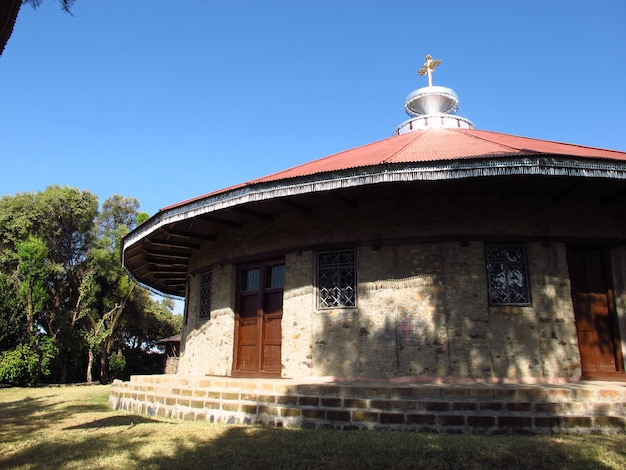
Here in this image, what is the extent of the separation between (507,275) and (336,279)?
8.81 feet

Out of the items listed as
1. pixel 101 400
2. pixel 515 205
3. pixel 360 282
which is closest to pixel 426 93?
pixel 515 205

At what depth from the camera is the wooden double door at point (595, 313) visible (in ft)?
25.8

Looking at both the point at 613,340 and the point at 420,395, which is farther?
the point at 613,340

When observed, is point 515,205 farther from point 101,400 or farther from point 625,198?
point 101,400

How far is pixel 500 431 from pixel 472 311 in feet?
7.09

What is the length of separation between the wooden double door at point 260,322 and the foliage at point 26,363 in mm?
12532

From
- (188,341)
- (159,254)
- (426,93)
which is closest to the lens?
(188,341)

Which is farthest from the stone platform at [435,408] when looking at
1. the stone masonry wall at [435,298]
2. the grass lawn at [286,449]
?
the stone masonry wall at [435,298]

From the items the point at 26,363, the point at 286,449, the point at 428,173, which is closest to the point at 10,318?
the point at 26,363

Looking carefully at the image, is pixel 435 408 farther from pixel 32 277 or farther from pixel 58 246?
pixel 58 246

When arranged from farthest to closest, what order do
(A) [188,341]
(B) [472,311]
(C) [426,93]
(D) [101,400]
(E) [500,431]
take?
(C) [426,93], (A) [188,341], (D) [101,400], (B) [472,311], (E) [500,431]

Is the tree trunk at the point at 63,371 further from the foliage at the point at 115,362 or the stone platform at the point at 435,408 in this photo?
the stone platform at the point at 435,408

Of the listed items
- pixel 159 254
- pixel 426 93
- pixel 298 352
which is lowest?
pixel 298 352

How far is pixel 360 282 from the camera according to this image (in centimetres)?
791
